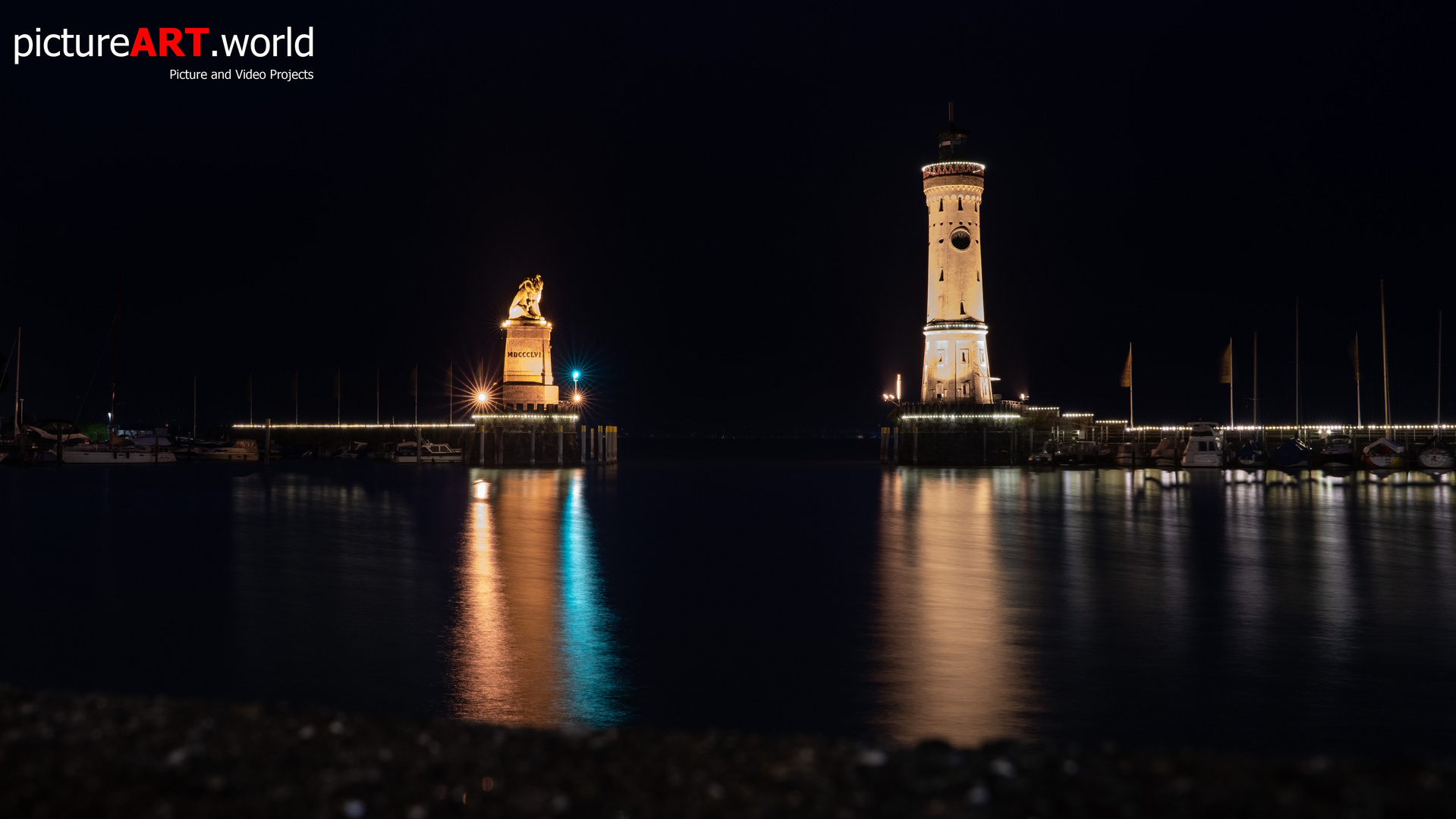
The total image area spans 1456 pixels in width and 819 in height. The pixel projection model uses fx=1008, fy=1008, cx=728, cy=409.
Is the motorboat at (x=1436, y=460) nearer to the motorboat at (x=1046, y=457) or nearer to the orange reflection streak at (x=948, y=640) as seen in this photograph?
the motorboat at (x=1046, y=457)

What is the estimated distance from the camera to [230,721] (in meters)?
6.39

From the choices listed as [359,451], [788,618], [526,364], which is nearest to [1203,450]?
[526,364]

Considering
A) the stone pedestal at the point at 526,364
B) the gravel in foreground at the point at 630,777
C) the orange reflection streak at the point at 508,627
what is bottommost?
the orange reflection streak at the point at 508,627

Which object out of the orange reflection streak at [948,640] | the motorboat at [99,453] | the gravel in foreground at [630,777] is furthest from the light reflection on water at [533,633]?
the motorboat at [99,453]

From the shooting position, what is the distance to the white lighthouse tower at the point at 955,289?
8419 centimetres

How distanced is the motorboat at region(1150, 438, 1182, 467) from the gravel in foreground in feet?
250

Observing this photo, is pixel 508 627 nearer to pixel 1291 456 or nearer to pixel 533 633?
pixel 533 633

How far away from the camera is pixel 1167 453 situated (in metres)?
79.8

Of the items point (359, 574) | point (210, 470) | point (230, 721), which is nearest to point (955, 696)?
point (230, 721)

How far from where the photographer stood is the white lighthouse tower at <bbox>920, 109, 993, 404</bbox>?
84188mm

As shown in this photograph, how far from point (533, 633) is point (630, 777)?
33.3 ft

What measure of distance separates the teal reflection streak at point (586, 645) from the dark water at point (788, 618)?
0.22 ft

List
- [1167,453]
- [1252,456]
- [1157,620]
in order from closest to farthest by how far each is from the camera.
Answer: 1. [1157,620]
2. [1252,456]
3. [1167,453]

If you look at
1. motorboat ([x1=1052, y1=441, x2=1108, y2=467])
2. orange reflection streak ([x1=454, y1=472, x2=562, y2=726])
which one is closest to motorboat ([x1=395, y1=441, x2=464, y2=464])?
motorboat ([x1=1052, y1=441, x2=1108, y2=467])
